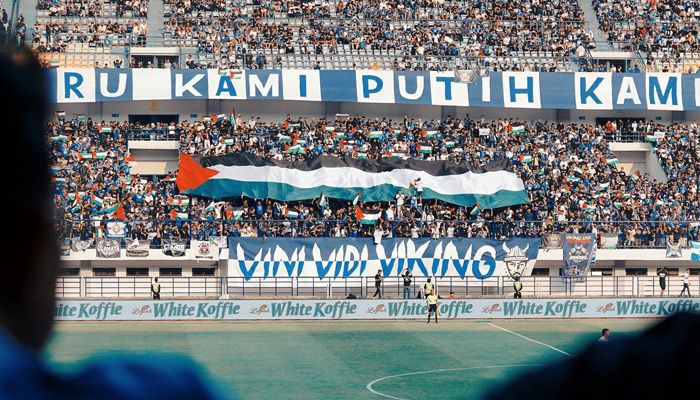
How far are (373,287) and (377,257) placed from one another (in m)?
1.99

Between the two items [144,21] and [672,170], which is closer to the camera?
[672,170]

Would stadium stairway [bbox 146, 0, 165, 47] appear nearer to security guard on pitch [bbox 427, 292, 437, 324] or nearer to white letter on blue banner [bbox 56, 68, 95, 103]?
white letter on blue banner [bbox 56, 68, 95, 103]

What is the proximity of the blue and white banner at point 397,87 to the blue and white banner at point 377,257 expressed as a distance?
456 inches

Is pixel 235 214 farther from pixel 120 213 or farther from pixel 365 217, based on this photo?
pixel 365 217

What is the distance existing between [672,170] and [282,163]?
66.8 feet

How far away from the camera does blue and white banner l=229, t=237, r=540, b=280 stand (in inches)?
1929

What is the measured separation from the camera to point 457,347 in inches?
1331

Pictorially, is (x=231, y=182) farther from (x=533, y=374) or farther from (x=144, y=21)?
(x=533, y=374)

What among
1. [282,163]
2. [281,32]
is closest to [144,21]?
[281,32]

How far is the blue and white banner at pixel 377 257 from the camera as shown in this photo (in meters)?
49.0

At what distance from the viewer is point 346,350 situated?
32.8m

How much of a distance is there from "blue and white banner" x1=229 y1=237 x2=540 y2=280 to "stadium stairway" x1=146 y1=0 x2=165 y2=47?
17.5m

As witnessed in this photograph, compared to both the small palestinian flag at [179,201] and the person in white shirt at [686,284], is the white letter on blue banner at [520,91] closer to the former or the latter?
the person in white shirt at [686,284]

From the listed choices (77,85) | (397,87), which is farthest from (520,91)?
(77,85)
